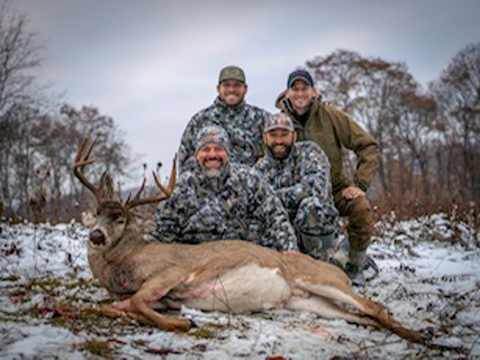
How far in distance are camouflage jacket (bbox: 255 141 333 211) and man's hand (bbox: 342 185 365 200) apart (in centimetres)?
46

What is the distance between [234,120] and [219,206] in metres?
2.06

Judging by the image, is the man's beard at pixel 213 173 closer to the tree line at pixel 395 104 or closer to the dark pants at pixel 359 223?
the dark pants at pixel 359 223

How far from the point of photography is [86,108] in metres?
31.1

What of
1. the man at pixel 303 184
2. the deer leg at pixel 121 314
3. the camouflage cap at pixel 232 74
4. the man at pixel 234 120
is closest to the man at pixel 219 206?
the man at pixel 303 184

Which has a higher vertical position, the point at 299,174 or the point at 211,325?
the point at 299,174

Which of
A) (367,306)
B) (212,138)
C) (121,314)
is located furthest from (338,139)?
(121,314)

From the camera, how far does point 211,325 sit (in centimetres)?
289

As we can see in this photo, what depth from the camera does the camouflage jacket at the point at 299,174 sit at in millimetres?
4766

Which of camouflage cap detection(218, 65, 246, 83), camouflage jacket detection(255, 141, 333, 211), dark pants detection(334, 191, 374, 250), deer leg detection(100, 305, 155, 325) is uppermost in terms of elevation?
camouflage cap detection(218, 65, 246, 83)

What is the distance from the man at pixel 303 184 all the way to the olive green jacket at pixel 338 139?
67cm

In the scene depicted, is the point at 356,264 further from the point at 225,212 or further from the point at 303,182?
the point at 225,212

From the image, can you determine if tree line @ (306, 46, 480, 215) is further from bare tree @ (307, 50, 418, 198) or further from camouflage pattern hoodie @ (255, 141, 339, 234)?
camouflage pattern hoodie @ (255, 141, 339, 234)

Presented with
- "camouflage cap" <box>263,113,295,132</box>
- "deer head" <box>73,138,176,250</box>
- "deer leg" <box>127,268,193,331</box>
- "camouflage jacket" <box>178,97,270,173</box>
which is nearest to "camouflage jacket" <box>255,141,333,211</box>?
"camouflage cap" <box>263,113,295,132</box>

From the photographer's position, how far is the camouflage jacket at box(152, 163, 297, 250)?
4211 mm
